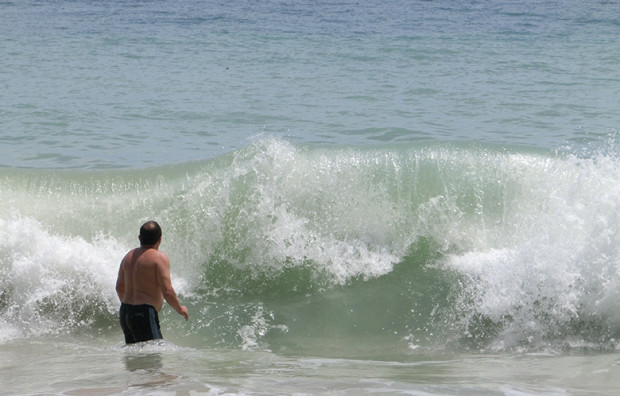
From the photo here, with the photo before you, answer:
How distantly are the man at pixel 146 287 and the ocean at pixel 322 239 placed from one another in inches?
7.5

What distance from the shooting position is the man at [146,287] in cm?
569

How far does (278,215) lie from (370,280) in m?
1.02

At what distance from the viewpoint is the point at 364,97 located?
13.8 m

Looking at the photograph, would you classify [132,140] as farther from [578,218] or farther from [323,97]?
[578,218]

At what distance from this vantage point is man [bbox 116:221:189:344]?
224 inches

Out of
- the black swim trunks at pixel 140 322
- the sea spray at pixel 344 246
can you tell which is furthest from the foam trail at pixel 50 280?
the black swim trunks at pixel 140 322

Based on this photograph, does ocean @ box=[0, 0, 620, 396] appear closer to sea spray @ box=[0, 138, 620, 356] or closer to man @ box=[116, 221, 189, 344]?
sea spray @ box=[0, 138, 620, 356]

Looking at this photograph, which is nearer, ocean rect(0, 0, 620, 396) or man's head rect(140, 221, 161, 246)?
ocean rect(0, 0, 620, 396)

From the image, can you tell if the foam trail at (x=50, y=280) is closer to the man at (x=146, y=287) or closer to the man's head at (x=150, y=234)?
the man at (x=146, y=287)

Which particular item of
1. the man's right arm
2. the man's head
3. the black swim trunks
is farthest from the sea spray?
the man's head

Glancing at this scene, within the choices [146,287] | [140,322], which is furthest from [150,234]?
[140,322]

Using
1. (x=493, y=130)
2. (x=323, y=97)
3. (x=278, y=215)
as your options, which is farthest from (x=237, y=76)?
(x=278, y=215)

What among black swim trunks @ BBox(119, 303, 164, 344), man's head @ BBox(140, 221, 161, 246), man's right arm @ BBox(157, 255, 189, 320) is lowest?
black swim trunks @ BBox(119, 303, 164, 344)

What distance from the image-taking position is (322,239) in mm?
7711
